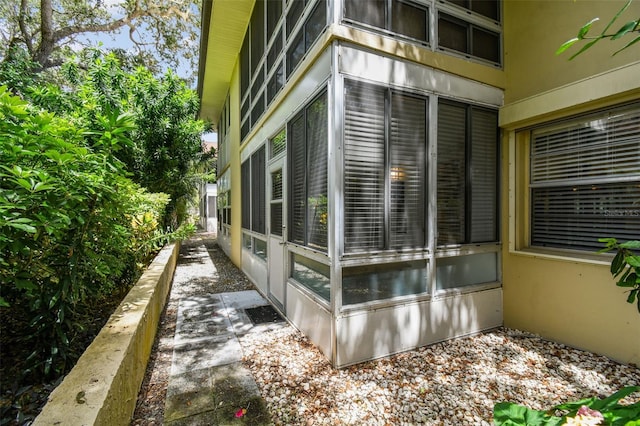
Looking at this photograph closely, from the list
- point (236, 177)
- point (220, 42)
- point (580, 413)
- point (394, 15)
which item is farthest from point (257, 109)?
point (580, 413)

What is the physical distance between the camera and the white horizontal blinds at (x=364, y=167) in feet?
10.6

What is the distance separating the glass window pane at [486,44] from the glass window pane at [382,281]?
121 inches

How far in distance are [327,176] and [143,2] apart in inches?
556

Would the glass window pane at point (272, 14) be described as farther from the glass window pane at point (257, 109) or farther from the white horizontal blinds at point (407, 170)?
the white horizontal blinds at point (407, 170)

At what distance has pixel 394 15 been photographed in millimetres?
3504

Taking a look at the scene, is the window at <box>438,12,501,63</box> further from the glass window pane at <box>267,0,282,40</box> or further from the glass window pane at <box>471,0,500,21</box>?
the glass window pane at <box>267,0,282,40</box>

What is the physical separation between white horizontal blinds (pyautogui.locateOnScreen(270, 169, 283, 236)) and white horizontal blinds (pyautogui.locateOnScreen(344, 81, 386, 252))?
6.73 feet

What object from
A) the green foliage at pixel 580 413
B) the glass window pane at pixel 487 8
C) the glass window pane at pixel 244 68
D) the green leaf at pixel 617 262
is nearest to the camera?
the green foliage at pixel 580 413

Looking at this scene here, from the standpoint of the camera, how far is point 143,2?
12109 mm

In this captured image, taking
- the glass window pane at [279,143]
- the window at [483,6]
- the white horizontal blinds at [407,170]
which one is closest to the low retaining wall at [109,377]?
the white horizontal blinds at [407,170]

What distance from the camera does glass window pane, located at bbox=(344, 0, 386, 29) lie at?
3217 millimetres

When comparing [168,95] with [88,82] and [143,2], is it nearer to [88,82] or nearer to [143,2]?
[88,82]

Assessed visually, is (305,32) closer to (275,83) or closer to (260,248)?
(275,83)

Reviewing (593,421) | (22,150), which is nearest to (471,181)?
(593,421)
